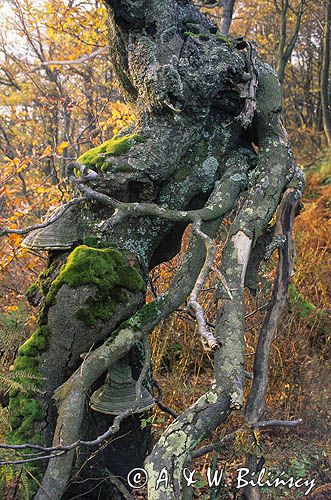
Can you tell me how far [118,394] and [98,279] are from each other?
1.95ft

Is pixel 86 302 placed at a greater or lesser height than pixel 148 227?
lesser

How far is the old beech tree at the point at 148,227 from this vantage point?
228cm

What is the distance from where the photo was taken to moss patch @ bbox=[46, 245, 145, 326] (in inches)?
91.9

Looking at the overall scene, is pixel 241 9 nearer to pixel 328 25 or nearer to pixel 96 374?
pixel 328 25

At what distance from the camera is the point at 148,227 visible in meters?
2.64

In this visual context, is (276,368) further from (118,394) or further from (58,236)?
(58,236)

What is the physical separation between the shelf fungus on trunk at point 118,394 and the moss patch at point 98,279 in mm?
298

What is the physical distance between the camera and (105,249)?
2469 millimetres

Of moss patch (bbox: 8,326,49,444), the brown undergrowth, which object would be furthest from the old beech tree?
the brown undergrowth

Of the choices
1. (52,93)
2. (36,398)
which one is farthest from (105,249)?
(52,93)

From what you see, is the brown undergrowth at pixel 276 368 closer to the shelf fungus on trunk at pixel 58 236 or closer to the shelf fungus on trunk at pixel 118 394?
the shelf fungus on trunk at pixel 58 236

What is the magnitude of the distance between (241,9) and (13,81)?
8.02 metres

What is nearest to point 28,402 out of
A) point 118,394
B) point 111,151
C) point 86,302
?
point 118,394

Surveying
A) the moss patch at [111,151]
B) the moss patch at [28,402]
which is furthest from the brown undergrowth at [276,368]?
the moss patch at [111,151]
